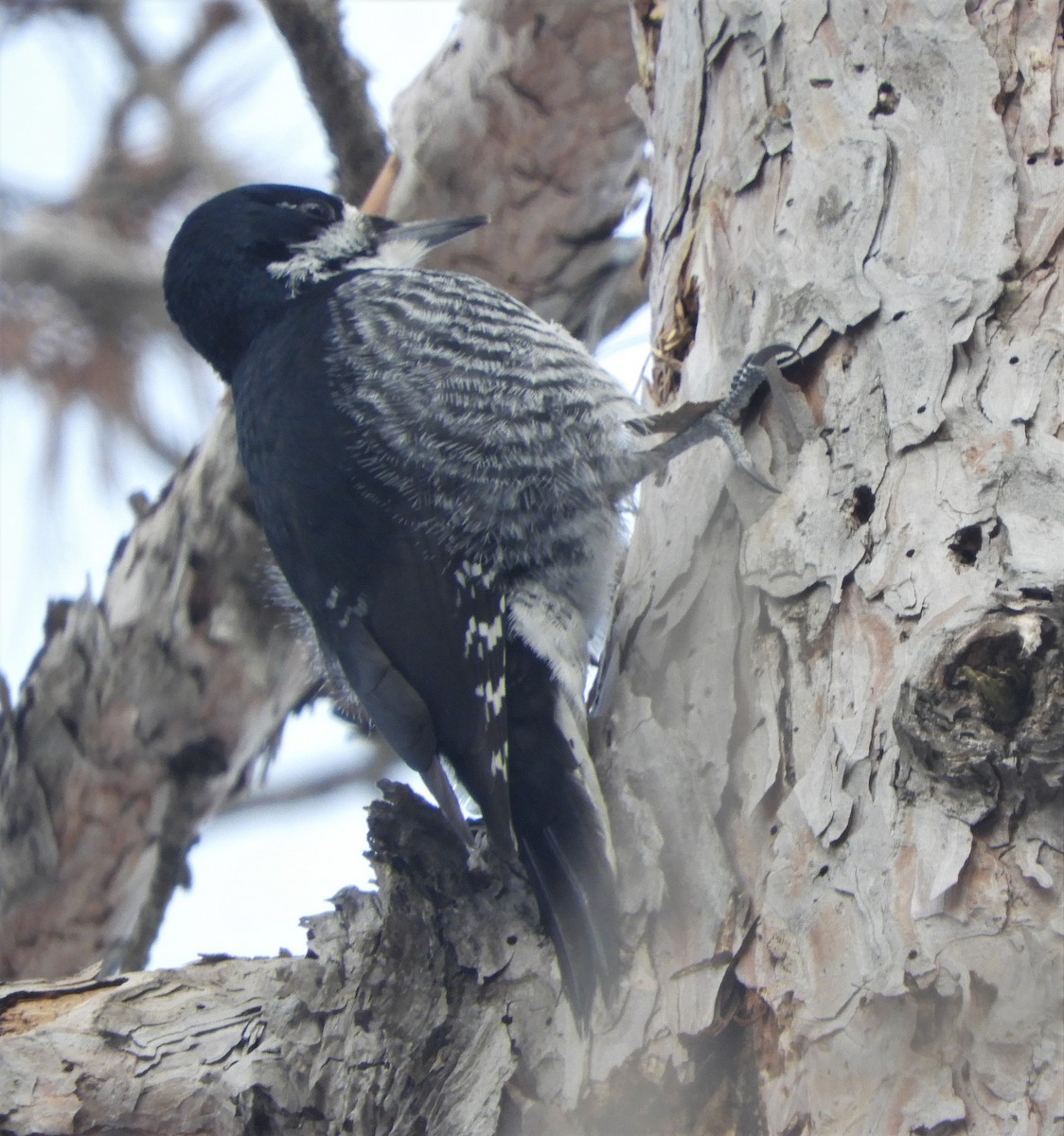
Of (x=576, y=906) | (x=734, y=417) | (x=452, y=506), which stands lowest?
(x=576, y=906)

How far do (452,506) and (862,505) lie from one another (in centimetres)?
77

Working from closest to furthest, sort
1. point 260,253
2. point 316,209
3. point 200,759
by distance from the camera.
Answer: point 260,253 → point 316,209 → point 200,759

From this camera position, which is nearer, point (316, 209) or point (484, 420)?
point (484, 420)

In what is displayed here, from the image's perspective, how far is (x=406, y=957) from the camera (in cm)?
161

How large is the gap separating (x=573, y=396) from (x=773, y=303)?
1.72 feet

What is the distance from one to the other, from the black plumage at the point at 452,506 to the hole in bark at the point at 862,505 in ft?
0.88

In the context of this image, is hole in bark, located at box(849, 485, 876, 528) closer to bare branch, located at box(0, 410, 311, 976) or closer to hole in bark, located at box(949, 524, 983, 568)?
hole in bark, located at box(949, 524, 983, 568)

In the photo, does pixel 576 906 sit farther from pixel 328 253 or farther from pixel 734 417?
pixel 328 253

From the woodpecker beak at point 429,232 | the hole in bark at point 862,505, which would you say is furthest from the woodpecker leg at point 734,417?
the woodpecker beak at point 429,232

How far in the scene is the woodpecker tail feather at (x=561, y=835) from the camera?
5.08ft

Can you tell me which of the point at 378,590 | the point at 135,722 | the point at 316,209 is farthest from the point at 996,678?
the point at 135,722

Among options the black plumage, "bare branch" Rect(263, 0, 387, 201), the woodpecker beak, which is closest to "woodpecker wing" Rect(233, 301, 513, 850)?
the black plumage

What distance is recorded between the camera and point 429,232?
2.86 m

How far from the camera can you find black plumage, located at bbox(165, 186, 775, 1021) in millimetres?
1878
